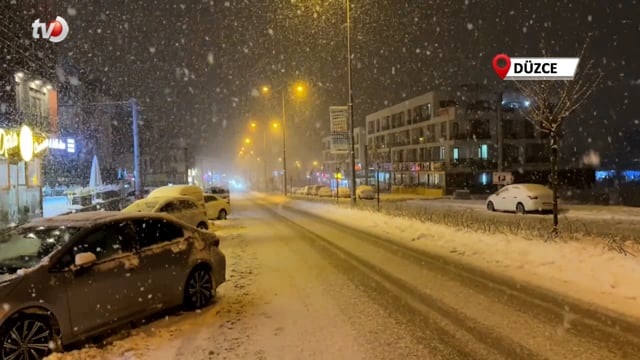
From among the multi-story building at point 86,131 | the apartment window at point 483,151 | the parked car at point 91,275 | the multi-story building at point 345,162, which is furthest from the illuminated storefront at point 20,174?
the multi-story building at point 345,162

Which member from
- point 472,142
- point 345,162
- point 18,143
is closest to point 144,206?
point 18,143

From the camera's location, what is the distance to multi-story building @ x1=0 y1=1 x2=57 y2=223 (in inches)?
792

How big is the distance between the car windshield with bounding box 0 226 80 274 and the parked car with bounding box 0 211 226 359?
0.05ft

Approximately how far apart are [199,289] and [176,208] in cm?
988

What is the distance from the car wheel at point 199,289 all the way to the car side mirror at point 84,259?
1.89 meters

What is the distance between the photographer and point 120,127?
269 feet

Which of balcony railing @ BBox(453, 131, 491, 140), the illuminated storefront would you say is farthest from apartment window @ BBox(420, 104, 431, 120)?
the illuminated storefront

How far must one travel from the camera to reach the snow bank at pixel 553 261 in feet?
27.7

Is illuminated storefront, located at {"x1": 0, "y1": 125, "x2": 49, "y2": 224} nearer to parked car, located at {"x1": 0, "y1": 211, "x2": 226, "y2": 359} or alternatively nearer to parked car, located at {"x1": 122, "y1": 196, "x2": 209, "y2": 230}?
parked car, located at {"x1": 122, "y1": 196, "x2": 209, "y2": 230}

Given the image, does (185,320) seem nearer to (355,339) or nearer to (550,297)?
(355,339)

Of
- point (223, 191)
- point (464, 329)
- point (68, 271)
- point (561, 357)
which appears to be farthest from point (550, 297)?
point (223, 191)

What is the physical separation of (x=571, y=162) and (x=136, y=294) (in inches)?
3235

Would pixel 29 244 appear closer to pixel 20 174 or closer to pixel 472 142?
pixel 20 174

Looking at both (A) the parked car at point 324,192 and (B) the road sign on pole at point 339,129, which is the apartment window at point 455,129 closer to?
(A) the parked car at point 324,192
